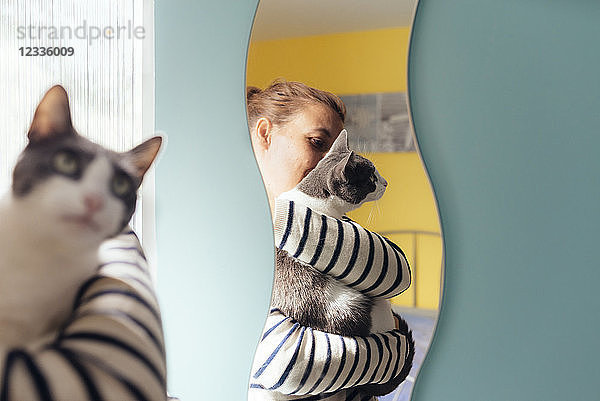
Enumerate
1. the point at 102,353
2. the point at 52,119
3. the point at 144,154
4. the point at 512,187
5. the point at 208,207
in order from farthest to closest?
1. the point at 208,207
2. the point at 512,187
3. the point at 144,154
4. the point at 52,119
5. the point at 102,353

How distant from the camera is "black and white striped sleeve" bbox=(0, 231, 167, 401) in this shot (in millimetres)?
480

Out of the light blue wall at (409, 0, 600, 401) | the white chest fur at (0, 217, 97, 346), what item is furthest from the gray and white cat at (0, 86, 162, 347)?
the light blue wall at (409, 0, 600, 401)

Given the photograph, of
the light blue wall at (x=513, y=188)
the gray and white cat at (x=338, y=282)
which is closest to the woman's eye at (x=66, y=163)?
the gray and white cat at (x=338, y=282)

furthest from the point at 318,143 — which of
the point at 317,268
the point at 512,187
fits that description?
the point at 512,187

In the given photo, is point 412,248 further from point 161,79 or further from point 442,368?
point 161,79

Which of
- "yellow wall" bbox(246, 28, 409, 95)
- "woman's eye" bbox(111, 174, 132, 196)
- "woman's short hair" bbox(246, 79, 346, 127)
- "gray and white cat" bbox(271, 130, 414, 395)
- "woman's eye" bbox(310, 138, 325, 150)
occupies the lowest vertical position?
"gray and white cat" bbox(271, 130, 414, 395)

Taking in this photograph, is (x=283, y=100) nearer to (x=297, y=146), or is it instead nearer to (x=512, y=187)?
(x=297, y=146)

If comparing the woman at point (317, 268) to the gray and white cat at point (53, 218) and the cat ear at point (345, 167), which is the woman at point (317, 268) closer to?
the cat ear at point (345, 167)

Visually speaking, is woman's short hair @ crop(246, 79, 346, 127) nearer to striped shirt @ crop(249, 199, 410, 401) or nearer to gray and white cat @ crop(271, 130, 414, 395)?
gray and white cat @ crop(271, 130, 414, 395)

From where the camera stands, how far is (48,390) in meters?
0.48

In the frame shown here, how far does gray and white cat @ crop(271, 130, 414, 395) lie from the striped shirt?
14 mm

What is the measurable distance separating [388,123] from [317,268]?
328 mm

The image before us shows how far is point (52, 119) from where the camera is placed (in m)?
0.63

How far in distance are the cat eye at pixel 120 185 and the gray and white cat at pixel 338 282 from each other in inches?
20.7
